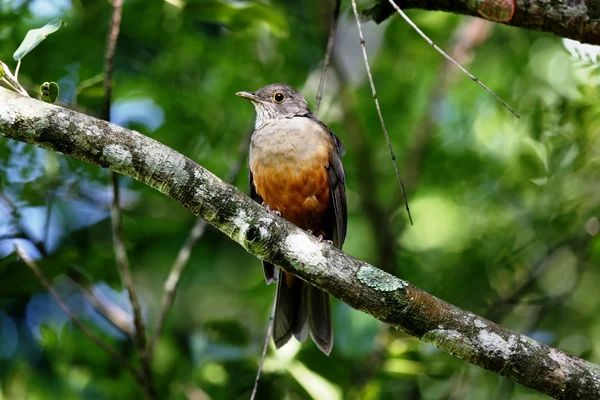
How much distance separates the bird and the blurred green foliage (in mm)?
216

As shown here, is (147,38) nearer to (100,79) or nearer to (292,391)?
(100,79)

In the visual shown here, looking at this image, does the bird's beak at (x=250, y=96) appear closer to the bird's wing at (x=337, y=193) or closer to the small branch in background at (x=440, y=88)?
the bird's wing at (x=337, y=193)

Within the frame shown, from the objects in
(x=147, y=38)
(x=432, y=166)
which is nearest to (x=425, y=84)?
(x=432, y=166)

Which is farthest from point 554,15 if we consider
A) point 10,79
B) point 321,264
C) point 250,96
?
point 10,79

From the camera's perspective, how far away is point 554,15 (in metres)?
3.93

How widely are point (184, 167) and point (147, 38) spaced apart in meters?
3.29

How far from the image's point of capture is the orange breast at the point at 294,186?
5137 millimetres

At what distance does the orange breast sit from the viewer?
5.14 metres

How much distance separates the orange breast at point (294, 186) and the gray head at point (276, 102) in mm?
676

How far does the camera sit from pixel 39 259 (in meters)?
4.77

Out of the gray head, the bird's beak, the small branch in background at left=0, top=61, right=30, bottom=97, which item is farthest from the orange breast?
the small branch in background at left=0, top=61, right=30, bottom=97

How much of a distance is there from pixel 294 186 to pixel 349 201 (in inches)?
83.8

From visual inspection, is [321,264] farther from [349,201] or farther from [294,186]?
[349,201]

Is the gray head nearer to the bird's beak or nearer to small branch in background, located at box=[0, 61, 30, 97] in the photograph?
the bird's beak
